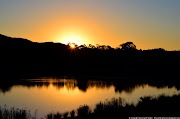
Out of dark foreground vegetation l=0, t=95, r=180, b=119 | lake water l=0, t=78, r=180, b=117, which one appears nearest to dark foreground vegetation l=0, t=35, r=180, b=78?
lake water l=0, t=78, r=180, b=117

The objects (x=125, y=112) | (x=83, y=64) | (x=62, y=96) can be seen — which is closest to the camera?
(x=125, y=112)

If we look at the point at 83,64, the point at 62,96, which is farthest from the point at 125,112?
the point at 83,64

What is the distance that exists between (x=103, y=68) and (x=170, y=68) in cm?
2104

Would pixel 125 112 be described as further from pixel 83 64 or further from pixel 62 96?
pixel 83 64

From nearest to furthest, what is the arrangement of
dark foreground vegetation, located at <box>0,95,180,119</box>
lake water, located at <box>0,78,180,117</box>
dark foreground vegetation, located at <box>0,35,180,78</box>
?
dark foreground vegetation, located at <box>0,95,180,119</box>, lake water, located at <box>0,78,180,117</box>, dark foreground vegetation, located at <box>0,35,180,78</box>

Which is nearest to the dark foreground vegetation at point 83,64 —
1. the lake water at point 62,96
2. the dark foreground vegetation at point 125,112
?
the lake water at point 62,96

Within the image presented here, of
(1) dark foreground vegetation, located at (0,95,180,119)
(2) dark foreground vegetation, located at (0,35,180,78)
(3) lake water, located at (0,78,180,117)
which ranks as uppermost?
(2) dark foreground vegetation, located at (0,35,180,78)

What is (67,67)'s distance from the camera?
84375mm

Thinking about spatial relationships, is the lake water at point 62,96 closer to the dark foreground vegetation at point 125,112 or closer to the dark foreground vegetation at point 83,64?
the dark foreground vegetation at point 125,112

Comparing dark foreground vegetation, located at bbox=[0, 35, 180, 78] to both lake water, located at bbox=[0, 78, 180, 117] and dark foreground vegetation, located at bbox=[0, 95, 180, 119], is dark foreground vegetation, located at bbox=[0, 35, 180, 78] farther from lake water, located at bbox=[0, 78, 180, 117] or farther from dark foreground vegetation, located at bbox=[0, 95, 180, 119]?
dark foreground vegetation, located at bbox=[0, 95, 180, 119]

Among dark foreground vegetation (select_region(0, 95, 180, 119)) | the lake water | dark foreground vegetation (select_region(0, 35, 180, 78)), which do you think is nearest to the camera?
dark foreground vegetation (select_region(0, 95, 180, 119))

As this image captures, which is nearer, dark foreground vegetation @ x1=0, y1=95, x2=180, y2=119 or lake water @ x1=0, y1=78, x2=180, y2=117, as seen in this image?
dark foreground vegetation @ x1=0, y1=95, x2=180, y2=119

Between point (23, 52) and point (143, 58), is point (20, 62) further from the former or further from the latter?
point (143, 58)

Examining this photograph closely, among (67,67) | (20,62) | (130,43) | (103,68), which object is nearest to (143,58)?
(103,68)
